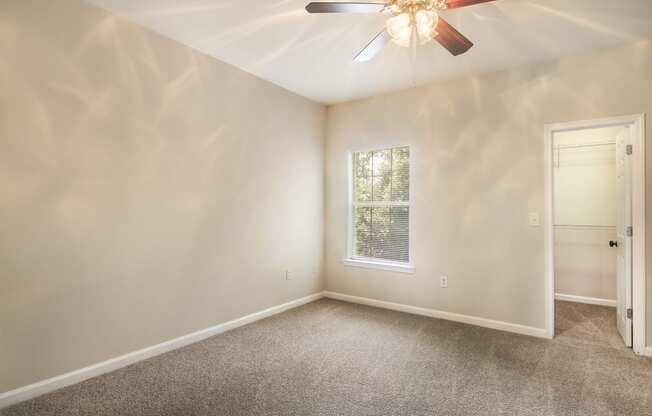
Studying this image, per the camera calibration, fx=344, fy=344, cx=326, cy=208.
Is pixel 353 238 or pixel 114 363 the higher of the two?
pixel 353 238

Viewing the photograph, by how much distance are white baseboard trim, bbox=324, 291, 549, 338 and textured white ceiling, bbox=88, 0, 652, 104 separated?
2.46 meters

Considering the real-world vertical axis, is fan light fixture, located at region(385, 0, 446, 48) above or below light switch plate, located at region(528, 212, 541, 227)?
above

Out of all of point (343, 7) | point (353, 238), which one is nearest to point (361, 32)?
point (343, 7)

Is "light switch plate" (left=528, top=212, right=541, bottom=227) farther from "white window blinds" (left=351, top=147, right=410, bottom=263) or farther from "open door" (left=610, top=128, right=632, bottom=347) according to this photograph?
"white window blinds" (left=351, top=147, right=410, bottom=263)

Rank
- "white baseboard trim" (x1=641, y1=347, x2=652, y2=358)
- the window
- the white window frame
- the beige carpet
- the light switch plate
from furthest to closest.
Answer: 1. the window
2. the white window frame
3. the light switch plate
4. "white baseboard trim" (x1=641, y1=347, x2=652, y2=358)
5. the beige carpet

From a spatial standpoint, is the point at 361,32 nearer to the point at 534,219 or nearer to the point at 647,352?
the point at 534,219

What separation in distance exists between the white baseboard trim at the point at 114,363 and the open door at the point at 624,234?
3271mm

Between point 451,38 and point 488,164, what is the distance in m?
1.67

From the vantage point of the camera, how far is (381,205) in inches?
167

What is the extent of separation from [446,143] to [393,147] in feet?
2.07

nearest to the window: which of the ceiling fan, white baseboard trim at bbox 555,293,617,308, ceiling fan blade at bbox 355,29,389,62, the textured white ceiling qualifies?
the textured white ceiling

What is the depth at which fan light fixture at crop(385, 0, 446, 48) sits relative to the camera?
6.08 feet

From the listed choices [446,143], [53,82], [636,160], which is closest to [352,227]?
[446,143]

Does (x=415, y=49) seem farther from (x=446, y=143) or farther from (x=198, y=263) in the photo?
(x=198, y=263)
